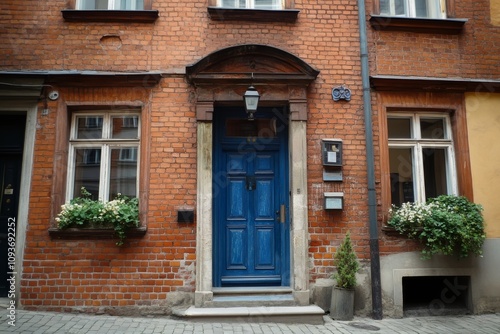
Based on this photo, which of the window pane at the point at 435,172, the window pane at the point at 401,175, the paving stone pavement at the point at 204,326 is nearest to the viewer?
the paving stone pavement at the point at 204,326

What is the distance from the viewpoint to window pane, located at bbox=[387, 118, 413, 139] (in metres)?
6.70

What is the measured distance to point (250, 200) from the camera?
654 cm

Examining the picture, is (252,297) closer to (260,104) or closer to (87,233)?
(87,233)

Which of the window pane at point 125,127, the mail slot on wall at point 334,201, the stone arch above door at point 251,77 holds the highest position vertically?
the stone arch above door at point 251,77

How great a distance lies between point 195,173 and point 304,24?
10.1ft

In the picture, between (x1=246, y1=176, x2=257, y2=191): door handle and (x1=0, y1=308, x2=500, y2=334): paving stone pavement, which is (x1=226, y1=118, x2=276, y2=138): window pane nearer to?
(x1=246, y1=176, x2=257, y2=191): door handle

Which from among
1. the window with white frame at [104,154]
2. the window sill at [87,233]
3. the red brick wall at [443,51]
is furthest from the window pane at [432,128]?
the window sill at [87,233]

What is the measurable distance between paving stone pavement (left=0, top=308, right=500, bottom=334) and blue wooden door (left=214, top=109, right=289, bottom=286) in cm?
104

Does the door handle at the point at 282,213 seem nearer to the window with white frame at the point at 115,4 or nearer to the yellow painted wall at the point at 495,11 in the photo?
the window with white frame at the point at 115,4

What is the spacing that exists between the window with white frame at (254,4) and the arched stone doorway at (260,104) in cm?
105

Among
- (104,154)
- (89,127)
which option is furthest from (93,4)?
(104,154)

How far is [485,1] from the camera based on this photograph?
7043mm

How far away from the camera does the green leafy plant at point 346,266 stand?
5.70m

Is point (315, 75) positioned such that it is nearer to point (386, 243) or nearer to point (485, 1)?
point (386, 243)
